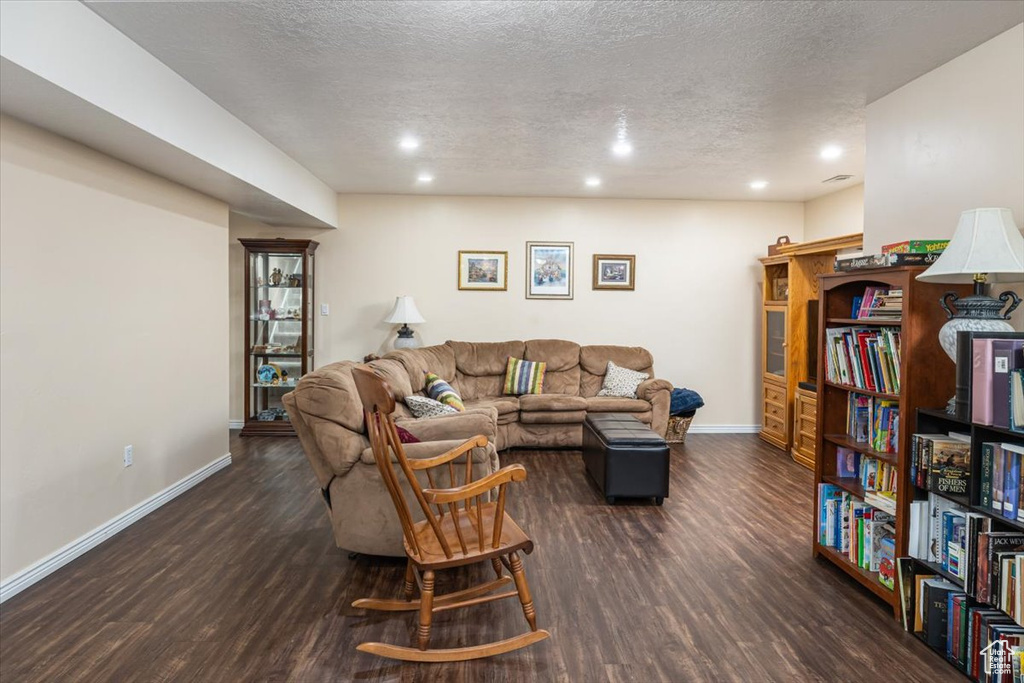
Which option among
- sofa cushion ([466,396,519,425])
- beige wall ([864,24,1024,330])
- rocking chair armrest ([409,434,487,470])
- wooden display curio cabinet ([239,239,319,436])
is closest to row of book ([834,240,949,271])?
beige wall ([864,24,1024,330])

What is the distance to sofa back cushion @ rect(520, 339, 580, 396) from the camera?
19.8ft

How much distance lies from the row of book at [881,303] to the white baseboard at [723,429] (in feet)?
12.0

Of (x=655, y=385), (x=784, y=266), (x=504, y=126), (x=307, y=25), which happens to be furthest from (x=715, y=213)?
(x=307, y=25)

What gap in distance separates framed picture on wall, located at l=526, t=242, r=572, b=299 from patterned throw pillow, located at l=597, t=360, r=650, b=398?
107 centimetres

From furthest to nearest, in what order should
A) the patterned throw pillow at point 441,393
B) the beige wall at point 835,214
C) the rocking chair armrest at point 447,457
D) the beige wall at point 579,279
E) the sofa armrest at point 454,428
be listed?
the beige wall at point 579,279
the beige wall at point 835,214
the patterned throw pillow at point 441,393
the sofa armrest at point 454,428
the rocking chair armrest at point 447,457

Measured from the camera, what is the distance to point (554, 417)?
555 centimetres

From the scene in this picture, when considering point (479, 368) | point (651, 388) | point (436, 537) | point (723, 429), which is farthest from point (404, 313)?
point (436, 537)

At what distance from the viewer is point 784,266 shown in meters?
6.03

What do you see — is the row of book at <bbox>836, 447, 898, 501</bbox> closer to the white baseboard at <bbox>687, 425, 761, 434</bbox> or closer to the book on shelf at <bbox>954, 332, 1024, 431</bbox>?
the book on shelf at <bbox>954, 332, 1024, 431</bbox>

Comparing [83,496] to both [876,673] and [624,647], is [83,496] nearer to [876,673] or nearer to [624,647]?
[624,647]

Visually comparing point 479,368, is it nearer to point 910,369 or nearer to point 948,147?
point 910,369

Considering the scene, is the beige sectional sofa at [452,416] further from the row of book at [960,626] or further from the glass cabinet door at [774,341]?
the row of book at [960,626]

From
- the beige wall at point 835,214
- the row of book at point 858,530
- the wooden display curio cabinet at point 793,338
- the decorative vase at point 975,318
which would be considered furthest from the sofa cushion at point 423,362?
the beige wall at point 835,214

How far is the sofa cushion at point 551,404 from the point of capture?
5535 millimetres
